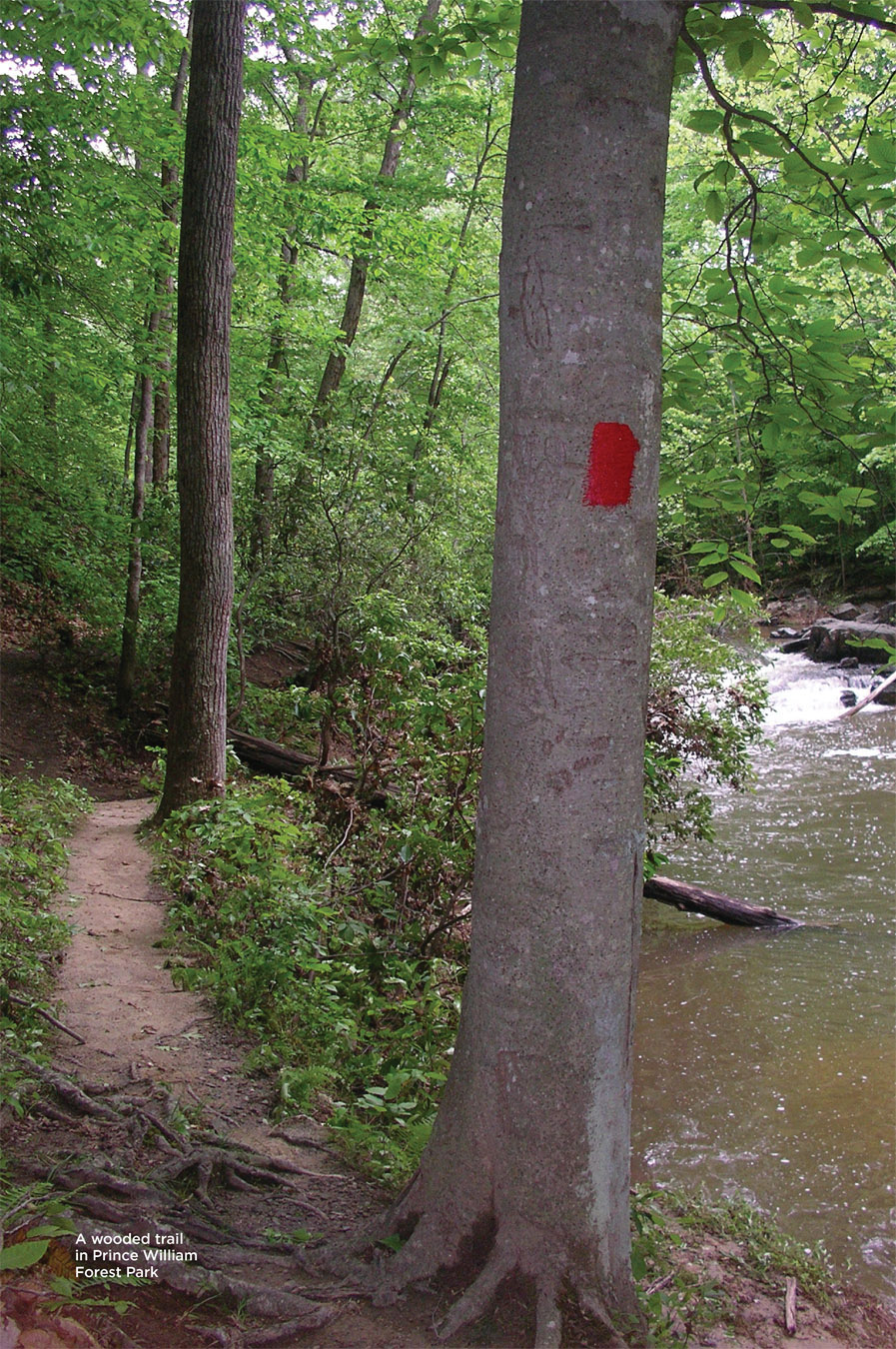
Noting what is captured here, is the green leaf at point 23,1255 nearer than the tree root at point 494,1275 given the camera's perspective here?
Yes

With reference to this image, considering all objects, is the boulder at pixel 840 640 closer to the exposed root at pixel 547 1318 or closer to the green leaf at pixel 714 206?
the green leaf at pixel 714 206

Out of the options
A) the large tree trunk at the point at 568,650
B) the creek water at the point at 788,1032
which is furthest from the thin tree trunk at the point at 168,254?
the large tree trunk at the point at 568,650

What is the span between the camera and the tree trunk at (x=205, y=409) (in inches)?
257

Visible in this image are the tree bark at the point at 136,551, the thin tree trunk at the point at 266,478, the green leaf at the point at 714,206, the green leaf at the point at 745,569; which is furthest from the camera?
the thin tree trunk at the point at 266,478

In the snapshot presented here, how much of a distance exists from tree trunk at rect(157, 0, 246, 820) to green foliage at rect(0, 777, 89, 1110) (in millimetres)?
1054

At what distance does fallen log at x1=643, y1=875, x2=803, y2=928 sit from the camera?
25.0ft

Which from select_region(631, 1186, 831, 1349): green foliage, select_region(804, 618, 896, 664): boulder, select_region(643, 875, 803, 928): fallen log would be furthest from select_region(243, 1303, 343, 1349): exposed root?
select_region(804, 618, 896, 664): boulder

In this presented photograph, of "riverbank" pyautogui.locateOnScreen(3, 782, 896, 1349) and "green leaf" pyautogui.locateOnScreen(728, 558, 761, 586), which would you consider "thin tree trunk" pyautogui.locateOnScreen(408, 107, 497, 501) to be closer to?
"green leaf" pyautogui.locateOnScreen(728, 558, 761, 586)

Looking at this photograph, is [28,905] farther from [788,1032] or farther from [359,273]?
[359,273]

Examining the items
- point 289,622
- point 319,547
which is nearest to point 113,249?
point 319,547

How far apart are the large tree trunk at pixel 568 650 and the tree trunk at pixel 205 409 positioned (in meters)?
5.12

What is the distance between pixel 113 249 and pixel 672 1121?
8.52 meters

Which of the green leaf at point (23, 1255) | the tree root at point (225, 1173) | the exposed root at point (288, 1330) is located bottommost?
the tree root at point (225, 1173)

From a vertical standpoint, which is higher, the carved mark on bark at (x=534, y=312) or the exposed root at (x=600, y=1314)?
the carved mark on bark at (x=534, y=312)
